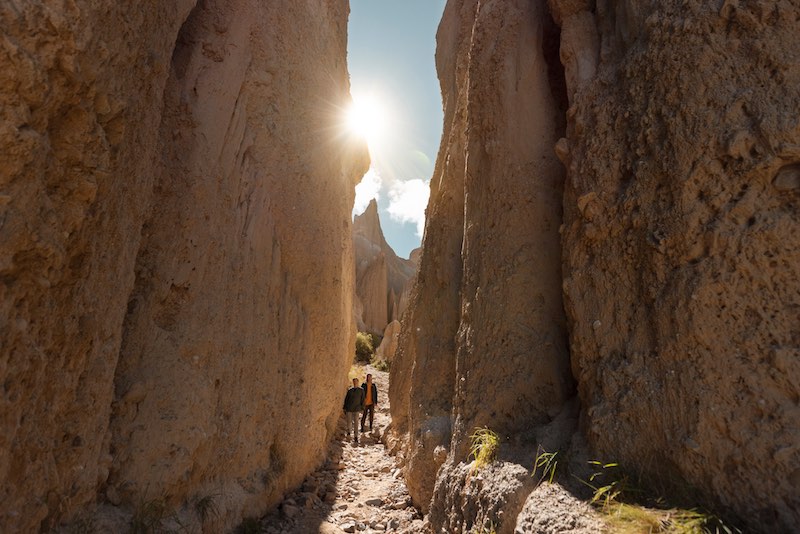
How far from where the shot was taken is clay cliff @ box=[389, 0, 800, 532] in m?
2.87

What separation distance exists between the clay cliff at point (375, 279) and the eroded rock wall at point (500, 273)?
2128cm

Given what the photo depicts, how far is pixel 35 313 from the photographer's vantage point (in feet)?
8.89

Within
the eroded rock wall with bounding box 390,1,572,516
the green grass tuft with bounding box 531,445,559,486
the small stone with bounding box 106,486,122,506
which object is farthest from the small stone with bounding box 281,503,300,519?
the green grass tuft with bounding box 531,445,559,486

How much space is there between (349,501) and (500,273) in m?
3.76

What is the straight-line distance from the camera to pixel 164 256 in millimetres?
4656

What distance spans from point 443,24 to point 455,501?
9.52 meters

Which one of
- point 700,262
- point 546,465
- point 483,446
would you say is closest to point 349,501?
point 483,446

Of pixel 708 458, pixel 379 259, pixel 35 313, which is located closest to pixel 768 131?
pixel 708 458

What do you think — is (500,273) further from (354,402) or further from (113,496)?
(354,402)

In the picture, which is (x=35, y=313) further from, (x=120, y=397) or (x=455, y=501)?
(x=455, y=501)

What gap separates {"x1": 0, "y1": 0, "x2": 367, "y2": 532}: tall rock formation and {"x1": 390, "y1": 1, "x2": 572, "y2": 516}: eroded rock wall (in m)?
1.90

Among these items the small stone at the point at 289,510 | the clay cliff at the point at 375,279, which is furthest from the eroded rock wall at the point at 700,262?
the clay cliff at the point at 375,279

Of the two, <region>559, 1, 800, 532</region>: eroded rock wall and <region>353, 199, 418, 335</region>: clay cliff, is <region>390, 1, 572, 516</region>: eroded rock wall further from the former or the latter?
→ <region>353, 199, 418, 335</region>: clay cliff

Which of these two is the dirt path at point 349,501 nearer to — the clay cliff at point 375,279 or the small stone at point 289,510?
the small stone at point 289,510
